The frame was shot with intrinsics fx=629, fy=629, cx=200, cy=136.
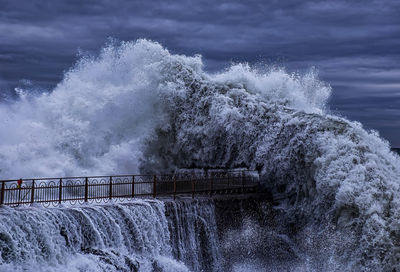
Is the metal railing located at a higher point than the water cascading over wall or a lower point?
higher

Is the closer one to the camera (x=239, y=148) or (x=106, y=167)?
(x=239, y=148)

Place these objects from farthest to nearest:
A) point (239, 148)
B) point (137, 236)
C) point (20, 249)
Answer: point (239, 148) < point (137, 236) < point (20, 249)

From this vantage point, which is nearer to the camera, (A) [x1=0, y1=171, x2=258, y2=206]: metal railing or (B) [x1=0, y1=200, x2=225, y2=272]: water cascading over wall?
(B) [x1=0, y1=200, x2=225, y2=272]: water cascading over wall

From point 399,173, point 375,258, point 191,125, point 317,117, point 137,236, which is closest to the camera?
point 137,236

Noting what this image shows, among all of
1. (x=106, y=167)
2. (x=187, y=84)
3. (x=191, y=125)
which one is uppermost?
(x=187, y=84)

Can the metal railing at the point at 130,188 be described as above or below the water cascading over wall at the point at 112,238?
above

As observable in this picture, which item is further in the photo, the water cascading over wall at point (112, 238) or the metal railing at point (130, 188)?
the metal railing at point (130, 188)

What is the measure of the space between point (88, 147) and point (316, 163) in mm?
12912

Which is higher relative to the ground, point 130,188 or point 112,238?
point 130,188

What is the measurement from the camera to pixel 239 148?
27094mm

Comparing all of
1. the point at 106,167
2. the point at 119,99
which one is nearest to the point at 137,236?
the point at 106,167

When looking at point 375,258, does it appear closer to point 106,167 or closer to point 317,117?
point 317,117

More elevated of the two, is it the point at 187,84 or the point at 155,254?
the point at 187,84

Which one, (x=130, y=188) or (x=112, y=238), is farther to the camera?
(x=130, y=188)
